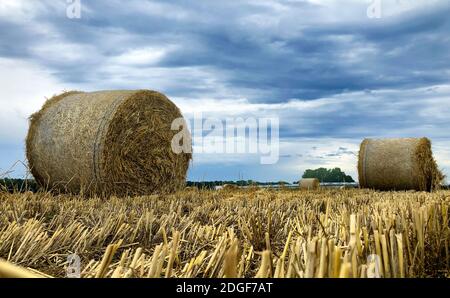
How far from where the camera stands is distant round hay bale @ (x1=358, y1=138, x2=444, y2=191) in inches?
465

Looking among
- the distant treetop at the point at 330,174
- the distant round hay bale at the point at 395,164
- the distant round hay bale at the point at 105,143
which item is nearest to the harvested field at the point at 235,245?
the distant round hay bale at the point at 105,143

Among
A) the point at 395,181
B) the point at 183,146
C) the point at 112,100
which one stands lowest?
the point at 395,181

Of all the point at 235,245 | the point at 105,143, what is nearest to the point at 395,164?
the point at 105,143

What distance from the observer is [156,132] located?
25.9 feet

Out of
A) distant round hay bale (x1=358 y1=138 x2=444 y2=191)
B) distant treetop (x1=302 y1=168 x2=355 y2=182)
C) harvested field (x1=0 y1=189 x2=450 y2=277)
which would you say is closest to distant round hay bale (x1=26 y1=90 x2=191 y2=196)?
harvested field (x1=0 y1=189 x2=450 y2=277)

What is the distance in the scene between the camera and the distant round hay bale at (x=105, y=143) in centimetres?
693

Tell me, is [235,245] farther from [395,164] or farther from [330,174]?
[330,174]

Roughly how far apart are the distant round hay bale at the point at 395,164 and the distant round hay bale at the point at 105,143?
561cm

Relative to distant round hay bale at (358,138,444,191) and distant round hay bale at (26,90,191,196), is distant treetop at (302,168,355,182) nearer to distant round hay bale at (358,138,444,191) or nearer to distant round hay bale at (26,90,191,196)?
distant round hay bale at (358,138,444,191)

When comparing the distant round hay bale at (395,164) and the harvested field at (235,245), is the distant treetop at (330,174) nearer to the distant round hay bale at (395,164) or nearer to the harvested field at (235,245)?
the distant round hay bale at (395,164)

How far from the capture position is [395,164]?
11953 mm

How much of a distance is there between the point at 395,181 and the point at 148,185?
254 inches
